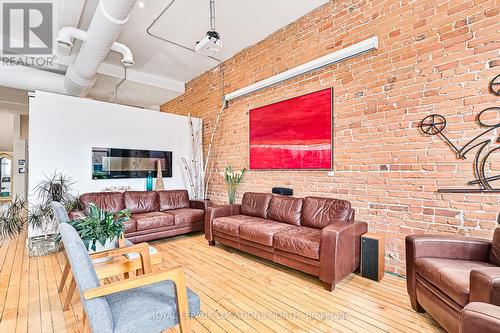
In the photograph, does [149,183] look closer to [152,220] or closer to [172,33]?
[152,220]

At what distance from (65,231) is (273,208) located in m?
2.83

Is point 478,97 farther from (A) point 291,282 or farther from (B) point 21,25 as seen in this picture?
(B) point 21,25

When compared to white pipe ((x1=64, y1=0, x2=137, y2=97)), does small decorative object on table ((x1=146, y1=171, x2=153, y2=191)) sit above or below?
below

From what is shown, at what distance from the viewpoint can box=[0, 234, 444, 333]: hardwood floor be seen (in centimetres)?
193

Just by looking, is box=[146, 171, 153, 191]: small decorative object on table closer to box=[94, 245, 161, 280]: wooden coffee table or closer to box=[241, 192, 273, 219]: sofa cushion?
box=[241, 192, 273, 219]: sofa cushion

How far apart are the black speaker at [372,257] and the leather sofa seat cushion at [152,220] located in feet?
9.92

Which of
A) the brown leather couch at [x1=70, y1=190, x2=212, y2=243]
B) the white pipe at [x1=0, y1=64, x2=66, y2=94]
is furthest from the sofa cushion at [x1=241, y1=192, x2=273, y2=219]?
the white pipe at [x1=0, y1=64, x2=66, y2=94]

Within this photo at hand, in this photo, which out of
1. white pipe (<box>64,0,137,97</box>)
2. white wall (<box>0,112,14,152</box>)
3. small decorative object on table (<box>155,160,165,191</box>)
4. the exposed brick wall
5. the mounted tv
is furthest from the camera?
white wall (<box>0,112,14,152</box>)

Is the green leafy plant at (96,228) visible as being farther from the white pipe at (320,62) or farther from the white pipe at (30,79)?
the white pipe at (30,79)

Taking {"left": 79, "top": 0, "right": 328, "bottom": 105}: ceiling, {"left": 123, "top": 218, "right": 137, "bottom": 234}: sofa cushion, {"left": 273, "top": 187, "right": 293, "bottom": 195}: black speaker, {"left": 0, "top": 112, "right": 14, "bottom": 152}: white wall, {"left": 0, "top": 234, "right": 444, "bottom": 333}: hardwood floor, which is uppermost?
{"left": 79, "top": 0, "right": 328, "bottom": 105}: ceiling

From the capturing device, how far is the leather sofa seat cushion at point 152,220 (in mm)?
3883

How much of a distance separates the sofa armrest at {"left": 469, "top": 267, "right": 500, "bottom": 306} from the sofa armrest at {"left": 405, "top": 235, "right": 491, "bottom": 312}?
64cm

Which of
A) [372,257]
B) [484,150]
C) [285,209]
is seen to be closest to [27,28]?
[285,209]

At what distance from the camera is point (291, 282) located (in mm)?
2672
